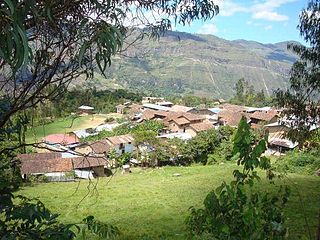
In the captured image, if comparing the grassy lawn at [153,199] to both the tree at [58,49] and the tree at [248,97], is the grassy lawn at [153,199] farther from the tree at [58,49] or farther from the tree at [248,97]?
the tree at [248,97]

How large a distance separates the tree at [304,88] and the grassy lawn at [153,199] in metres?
1.43

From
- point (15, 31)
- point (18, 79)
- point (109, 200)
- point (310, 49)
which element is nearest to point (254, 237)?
point (15, 31)

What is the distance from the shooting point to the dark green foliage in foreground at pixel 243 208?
165cm

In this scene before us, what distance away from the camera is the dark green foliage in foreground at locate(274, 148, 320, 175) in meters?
16.8

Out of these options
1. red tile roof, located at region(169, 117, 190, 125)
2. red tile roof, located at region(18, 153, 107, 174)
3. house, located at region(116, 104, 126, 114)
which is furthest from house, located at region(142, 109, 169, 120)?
red tile roof, located at region(18, 153, 107, 174)

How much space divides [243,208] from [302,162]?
17128 mm

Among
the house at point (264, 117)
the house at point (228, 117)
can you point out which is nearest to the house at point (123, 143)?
the house at point (228, 117)

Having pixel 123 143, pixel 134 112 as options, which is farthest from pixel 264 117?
pixel 123 143

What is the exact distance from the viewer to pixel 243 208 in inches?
68.3

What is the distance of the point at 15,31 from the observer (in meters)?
0.84

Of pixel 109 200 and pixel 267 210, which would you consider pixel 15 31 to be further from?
pixel 109 200

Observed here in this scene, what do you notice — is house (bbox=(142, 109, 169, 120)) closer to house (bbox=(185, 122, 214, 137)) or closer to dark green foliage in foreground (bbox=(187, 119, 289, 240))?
house (bbox=(185, 122, 214, 137))

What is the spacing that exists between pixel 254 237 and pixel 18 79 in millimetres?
1606

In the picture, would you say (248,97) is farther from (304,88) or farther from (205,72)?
(205,72)
